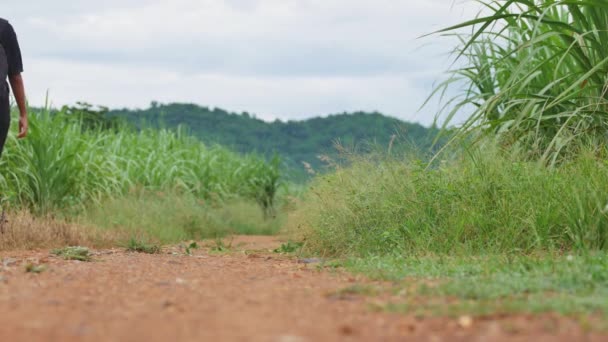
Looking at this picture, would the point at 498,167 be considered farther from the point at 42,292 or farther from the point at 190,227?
the point at 190,227

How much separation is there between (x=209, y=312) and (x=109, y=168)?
827 cm

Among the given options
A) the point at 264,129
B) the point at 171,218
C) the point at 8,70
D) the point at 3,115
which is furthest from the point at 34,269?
the point at 264,129

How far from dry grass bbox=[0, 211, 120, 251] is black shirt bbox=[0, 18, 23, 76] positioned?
154cm

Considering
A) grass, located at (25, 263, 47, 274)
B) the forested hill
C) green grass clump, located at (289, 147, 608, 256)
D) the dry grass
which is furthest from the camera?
the forested hill

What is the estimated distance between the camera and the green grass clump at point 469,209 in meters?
5.23

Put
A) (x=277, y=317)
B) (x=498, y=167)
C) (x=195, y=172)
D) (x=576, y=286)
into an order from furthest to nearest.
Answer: (x=195, y=172), (x=498, y=167), (x=576, y=286), (x=277, y=317)

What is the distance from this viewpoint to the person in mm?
6180

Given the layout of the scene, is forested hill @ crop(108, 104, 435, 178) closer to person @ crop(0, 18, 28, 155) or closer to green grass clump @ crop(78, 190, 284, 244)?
green grass clump @ crop(78, 190, 284, 244)

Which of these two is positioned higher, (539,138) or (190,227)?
(539,138)

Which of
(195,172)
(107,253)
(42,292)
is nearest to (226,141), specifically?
(195,172)

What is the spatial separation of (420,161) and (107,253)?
267 centimetres

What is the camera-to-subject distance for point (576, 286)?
3627mm

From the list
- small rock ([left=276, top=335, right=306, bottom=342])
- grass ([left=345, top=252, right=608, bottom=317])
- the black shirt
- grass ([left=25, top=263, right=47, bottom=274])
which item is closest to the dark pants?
the black shirt

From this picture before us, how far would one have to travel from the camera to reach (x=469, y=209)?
18.6 ft
